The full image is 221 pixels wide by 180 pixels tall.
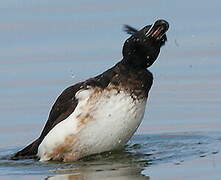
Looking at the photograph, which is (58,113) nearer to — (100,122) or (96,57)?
(100,122)

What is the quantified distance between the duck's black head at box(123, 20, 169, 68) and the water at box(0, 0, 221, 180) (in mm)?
967

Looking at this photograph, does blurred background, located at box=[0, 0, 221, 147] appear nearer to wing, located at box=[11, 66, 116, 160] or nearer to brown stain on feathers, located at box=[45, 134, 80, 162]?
wing, located at box=[11, 66, 116, 160]

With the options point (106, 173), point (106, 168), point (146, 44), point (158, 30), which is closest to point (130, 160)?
point (106, 168)

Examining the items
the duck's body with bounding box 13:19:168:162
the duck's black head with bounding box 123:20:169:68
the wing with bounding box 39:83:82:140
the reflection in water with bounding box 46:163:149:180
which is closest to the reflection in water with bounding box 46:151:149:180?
the reflection in water with bounding box 46:163:149:180

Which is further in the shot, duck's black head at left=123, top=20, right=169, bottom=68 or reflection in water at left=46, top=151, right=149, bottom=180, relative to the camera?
duck's black head at left=123, top=20, right=169, bottom=68

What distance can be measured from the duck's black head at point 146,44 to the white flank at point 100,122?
0.39 metres

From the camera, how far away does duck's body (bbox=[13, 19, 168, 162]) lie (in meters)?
12.9

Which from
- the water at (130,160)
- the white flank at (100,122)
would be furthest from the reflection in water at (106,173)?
the white flank at (100,122)

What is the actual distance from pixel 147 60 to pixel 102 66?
3.39m

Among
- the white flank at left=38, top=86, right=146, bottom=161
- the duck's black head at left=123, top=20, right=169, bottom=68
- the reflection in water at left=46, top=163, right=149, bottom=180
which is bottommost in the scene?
A: the reflection in water at left=46, top=163, right=149, bottom=180

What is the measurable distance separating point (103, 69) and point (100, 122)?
3.44 m

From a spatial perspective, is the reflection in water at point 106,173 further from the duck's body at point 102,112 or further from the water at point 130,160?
the duck's body at point 102,112

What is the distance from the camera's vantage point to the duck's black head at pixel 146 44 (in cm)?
1287

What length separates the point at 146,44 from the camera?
42.4 feet
